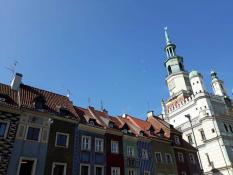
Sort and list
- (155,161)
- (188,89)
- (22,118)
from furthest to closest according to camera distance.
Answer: (188,89) < (155,161) < (22,118)

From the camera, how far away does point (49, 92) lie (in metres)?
32.2

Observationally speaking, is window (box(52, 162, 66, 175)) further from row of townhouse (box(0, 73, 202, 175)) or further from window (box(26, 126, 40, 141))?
window (box(26, 126, 40, 141))

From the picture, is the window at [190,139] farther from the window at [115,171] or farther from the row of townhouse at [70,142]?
the window at [115,171]

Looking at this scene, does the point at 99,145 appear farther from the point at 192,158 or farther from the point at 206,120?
the point at 206,120

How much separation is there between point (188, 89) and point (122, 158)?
46.2 meters

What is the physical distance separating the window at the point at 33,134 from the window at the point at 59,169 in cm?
317

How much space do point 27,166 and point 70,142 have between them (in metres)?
5.33

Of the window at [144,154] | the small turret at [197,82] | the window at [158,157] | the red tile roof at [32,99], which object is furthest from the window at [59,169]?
the small turret at [197,82]

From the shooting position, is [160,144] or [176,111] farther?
[176,111]

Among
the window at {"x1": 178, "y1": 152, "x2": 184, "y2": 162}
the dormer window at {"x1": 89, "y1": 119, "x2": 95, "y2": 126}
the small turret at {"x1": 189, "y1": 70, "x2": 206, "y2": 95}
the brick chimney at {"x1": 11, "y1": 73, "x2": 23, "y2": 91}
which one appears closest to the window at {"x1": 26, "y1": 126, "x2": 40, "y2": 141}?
the brick chimney at {"x1": 11, "y1": 73, "x2": 23, "y2": 91}

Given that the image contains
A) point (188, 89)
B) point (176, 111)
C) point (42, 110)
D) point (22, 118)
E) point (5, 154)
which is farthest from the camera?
point (188, 89)

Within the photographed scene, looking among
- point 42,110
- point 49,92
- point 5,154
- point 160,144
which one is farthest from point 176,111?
point 5,154

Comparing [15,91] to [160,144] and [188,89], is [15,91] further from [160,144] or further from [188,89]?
[188,89]

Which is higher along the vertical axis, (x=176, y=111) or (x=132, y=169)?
(x=176, y=111)
